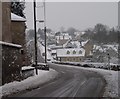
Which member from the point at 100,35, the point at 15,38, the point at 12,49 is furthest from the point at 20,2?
the point at 100,35

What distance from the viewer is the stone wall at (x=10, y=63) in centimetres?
2642

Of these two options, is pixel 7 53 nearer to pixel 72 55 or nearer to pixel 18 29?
pixel 18 29

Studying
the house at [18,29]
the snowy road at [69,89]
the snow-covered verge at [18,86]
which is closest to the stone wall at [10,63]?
the snow-covered verge at [18,86]

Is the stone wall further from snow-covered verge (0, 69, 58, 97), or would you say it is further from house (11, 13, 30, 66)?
house (11, 13, 30, 66)

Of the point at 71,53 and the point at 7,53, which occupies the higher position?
the point at 7,53

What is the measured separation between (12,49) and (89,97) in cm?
1194

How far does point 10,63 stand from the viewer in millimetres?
28312

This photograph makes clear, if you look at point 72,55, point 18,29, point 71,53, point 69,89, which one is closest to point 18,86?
point 69,89

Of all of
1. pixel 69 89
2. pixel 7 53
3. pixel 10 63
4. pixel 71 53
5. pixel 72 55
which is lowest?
pixel 72 55

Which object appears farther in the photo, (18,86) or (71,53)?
(71,53)

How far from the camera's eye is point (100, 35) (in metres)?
142

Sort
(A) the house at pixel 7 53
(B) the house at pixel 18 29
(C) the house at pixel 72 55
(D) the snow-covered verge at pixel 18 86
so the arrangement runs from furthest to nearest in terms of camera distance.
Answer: (C) the house at pixel 72 55
(B) the house at pixel 18 29
(A) the house at pixel 7 53
(D) the snow-covered verge at pixel 18 86

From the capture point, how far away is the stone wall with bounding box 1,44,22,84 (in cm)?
2642

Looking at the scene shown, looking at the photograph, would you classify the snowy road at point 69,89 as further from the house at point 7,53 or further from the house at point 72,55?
the house at point 72,55
